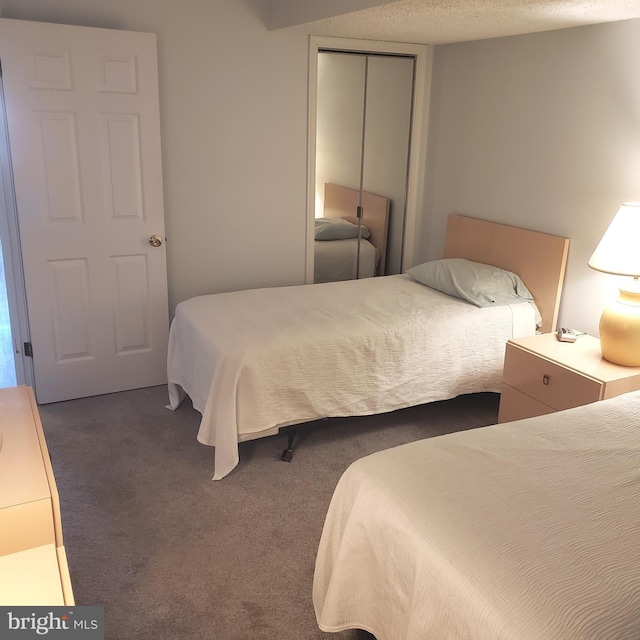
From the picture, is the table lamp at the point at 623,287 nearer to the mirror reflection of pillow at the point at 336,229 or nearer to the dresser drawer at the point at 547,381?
the dresser drawer at the point at 547,381

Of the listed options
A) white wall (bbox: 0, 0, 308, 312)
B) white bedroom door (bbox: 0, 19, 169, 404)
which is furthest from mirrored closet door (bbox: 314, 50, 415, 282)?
white bedroom door (bbox: 0, 19, 169, 404)

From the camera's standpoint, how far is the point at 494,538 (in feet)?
4.85

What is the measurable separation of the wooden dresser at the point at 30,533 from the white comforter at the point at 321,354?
4.40ft

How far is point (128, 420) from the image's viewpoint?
341 centimetres

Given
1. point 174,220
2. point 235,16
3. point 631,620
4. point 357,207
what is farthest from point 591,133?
point 631,620

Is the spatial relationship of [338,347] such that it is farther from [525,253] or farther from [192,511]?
[525,253]

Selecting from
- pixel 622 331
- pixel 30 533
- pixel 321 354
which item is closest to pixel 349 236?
pixel 321 354

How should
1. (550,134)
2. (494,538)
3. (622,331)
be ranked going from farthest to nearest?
(550,134) → (622,331) → (494,538)

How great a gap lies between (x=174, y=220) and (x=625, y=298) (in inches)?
94.8

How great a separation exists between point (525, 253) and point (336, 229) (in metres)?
1.25

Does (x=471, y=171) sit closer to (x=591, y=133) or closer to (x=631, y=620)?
(x=591, y=133)

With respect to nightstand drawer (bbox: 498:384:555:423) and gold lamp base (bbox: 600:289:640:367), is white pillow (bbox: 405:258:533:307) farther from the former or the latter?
gold lamp base (bbox: 600:289:640:367)

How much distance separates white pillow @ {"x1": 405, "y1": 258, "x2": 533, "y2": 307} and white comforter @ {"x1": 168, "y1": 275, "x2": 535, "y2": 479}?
61mm

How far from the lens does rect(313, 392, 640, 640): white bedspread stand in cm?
131
